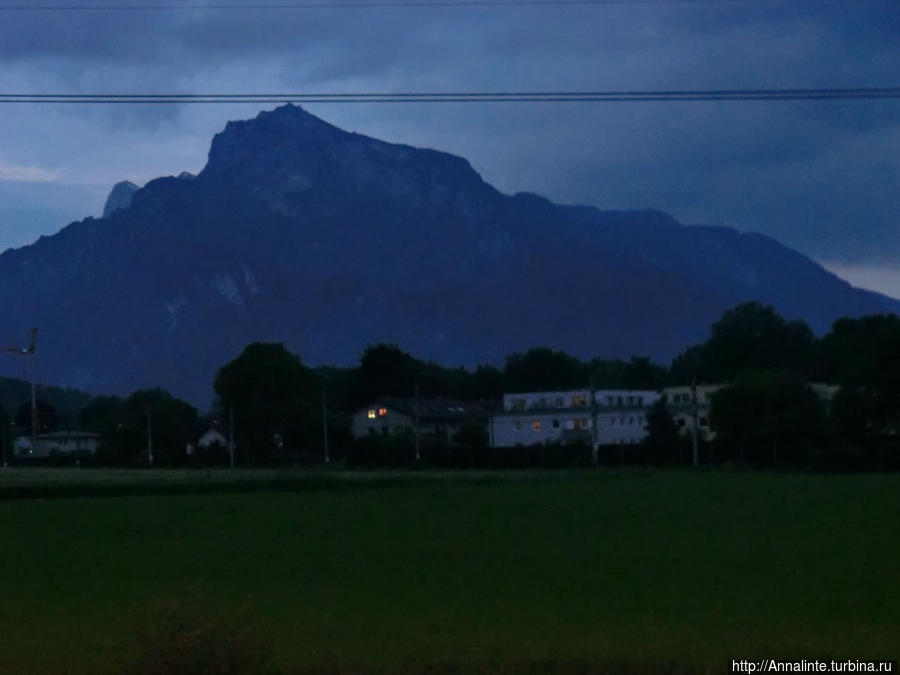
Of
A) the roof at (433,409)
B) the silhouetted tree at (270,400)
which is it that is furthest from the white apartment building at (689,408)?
the silhouetted tree at (270,400)

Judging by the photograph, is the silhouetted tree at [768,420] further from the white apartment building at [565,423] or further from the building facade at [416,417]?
the building facade at [416,417]

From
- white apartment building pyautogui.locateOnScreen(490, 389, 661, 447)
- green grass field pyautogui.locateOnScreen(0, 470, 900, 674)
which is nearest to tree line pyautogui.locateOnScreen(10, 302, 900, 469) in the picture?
white apartment building pyautogui.locateOnScreen(490, 389, 661, 447)

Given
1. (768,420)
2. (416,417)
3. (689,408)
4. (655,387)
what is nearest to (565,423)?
(689,408)

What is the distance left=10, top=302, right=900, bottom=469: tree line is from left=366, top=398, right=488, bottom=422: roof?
18.9ft

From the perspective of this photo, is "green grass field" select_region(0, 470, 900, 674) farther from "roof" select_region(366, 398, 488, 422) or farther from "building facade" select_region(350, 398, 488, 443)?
"roof" select_region(366, 398, 488, 422)

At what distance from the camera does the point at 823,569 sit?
22453mm

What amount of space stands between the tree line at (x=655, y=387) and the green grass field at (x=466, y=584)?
162 feet

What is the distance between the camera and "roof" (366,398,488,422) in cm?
13138

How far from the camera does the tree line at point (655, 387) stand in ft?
300

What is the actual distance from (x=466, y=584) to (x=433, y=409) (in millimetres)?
113776

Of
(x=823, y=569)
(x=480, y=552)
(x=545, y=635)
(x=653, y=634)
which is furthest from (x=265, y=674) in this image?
(x=480, y=552)

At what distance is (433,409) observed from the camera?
5315 inches

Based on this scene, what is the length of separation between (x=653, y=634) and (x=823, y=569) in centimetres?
812

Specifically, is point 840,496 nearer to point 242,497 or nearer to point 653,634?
point 242,497
